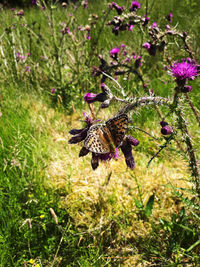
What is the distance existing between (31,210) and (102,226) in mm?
551

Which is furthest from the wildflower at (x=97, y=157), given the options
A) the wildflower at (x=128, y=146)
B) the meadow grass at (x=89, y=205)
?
the meadow grass at (x=89, y=205)

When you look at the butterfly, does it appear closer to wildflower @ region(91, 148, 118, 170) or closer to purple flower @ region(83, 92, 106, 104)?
wildflower @ region(91, 148, 118, 170)

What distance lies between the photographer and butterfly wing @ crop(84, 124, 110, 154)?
904 mm

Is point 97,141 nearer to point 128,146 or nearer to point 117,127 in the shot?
point 117,127

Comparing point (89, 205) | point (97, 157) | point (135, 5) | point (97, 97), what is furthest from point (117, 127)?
point (135, 5)

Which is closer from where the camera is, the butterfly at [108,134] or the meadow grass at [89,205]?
the butterfly at [108,134]

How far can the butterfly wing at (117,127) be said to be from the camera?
3.07 ft

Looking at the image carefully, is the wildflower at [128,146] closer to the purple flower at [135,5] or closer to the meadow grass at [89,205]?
the meadow grass at [89,205]

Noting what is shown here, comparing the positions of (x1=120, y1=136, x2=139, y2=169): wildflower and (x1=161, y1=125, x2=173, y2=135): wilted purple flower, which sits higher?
(x1=161, y1=125, x2=173, y2=135): wilted purple flower

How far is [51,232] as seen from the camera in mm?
1677

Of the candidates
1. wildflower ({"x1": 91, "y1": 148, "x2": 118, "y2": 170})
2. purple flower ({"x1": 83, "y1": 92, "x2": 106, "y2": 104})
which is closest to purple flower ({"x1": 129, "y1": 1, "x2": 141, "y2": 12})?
purple flower ({"x1": 83, "y1": 92, "x2": 106, "y2": 104})

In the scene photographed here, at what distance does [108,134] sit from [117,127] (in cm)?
5

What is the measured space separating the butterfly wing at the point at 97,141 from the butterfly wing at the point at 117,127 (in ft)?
0.14

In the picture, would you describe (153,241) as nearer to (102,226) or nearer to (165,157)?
(102,226)
